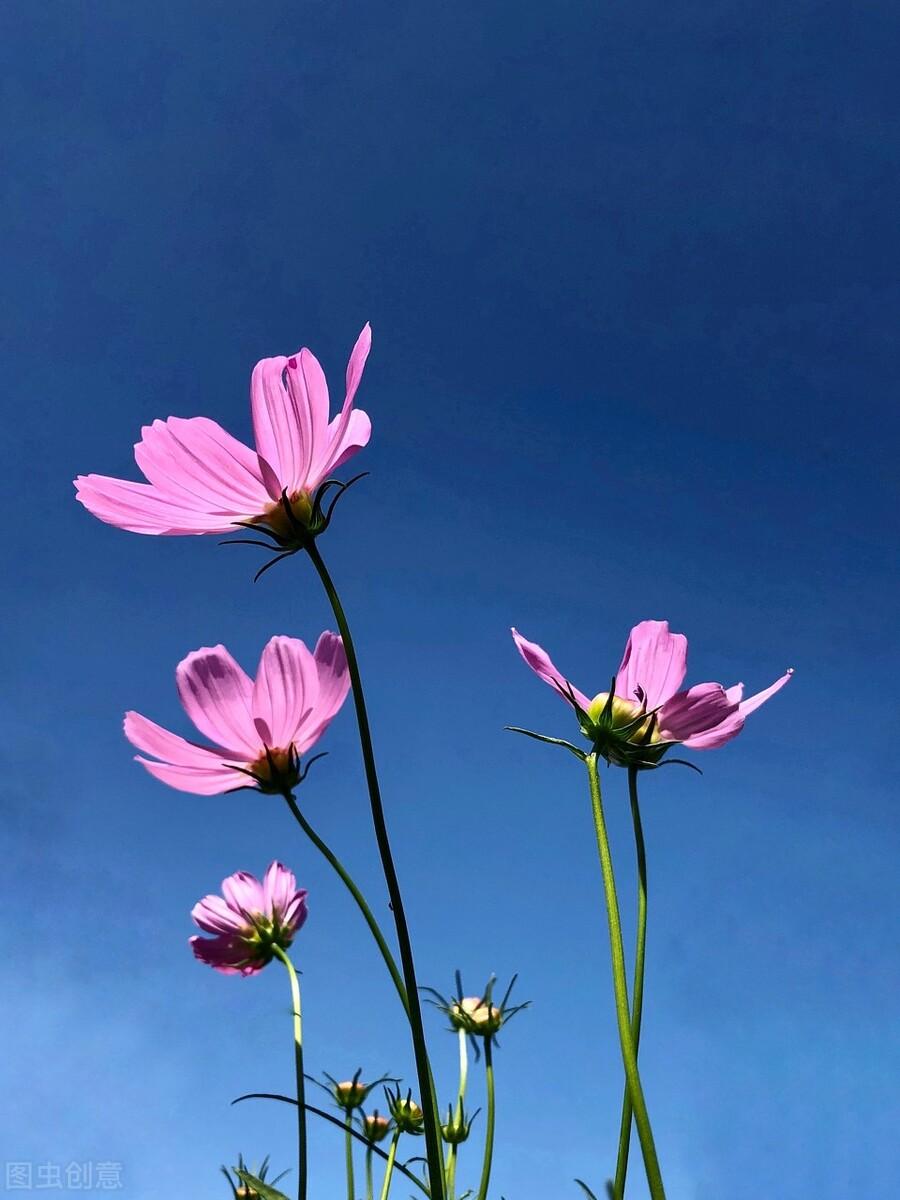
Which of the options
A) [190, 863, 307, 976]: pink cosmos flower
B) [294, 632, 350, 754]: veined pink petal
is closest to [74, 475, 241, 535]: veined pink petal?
[294, 632, 350, 754]: veined pink petal

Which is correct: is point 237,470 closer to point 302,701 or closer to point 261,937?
point 302,701

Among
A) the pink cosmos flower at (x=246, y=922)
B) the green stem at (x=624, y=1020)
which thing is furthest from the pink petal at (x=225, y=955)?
the green stem at (x=624, y=1020)

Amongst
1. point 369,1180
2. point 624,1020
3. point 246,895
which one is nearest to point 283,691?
point 624,1020

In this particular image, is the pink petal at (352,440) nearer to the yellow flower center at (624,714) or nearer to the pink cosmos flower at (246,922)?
the yellow flower center at (624,714)

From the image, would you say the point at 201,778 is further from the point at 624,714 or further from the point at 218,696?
the point at 624,714

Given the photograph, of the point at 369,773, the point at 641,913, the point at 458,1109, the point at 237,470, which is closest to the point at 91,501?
the point at 237,470

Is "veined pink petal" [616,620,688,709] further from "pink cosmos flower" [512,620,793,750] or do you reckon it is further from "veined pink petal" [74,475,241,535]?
"veined pink petal" [74,475,241,535]
